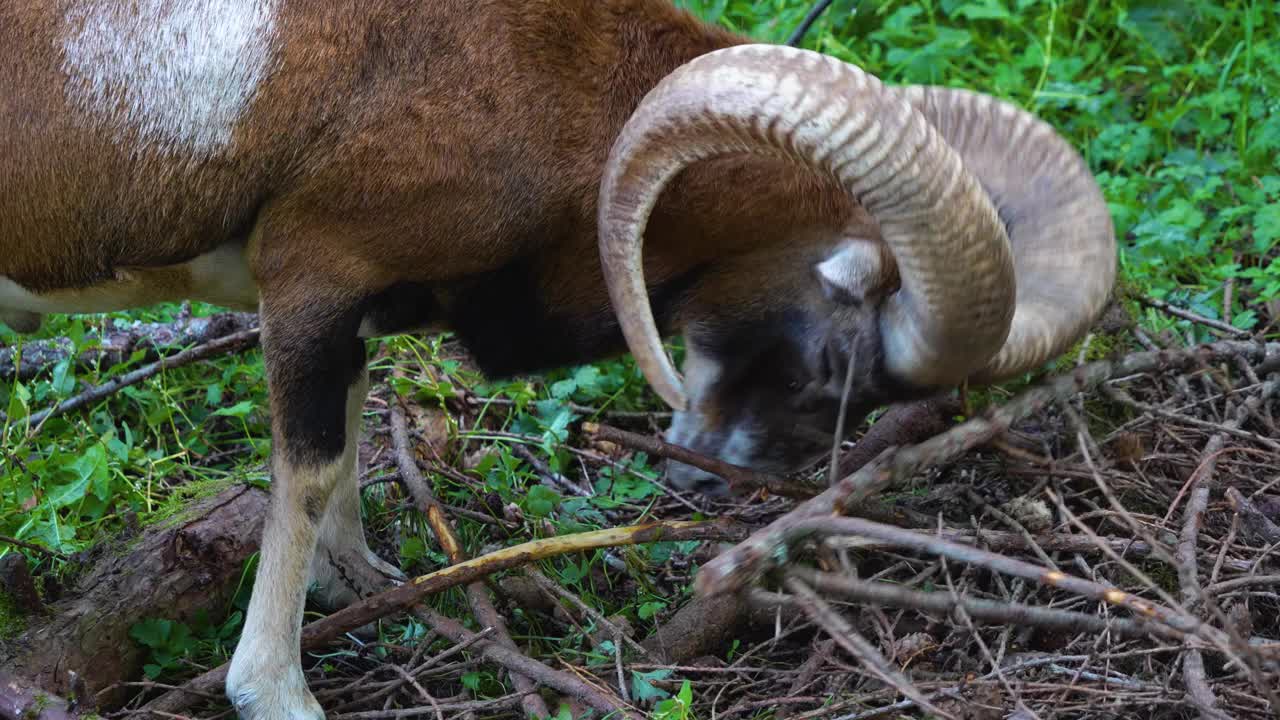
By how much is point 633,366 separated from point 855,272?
6.68 ft

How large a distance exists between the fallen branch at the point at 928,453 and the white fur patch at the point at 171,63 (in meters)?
1.92

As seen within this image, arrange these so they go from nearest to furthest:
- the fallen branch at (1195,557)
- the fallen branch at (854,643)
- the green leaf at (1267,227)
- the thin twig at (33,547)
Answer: the fallen branch at (854,643), the fallen branch at (1195,557), the thin twig at (33,547), the green leaf at (1267,227)

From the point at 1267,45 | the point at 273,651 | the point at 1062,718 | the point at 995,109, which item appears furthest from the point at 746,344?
the point at 1267,45

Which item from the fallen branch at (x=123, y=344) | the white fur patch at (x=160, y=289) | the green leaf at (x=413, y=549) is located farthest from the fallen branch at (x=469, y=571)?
the fallen branch at (x=123, y=344)

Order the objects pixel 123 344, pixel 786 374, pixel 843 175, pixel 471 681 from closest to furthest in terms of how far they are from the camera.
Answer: pixel 843 175 → pixel 471 681 → pixel 786 374 → pixel 123 344

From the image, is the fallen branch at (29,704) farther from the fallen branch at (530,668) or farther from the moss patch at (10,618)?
the fallen branch at (530,668)

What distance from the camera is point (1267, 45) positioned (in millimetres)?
6410

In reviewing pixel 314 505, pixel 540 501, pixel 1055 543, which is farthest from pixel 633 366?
pixel 1055 543

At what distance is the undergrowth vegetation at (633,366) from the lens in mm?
4602

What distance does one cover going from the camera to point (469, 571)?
13.1 ft

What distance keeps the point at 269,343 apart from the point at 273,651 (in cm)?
88

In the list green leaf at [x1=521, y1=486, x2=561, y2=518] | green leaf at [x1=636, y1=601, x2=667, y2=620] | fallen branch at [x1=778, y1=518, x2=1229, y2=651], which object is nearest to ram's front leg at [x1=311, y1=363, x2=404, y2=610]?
green leaf at [x1=521, y1=486, x2=561, y2=518]

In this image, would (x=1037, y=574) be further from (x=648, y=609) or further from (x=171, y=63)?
(x=171, y=63)

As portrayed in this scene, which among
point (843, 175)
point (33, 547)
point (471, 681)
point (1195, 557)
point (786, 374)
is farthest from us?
point (33, 547)
